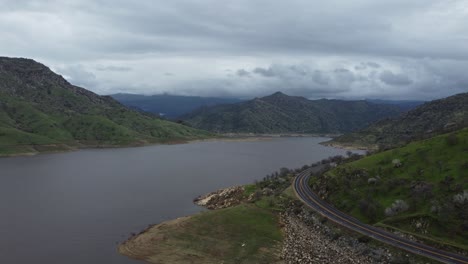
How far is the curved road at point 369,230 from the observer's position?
6988 centimetres

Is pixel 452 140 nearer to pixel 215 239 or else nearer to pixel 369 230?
pixel 369 230

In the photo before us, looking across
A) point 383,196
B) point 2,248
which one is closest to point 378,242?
point 383,196

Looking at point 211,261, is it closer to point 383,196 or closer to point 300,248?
point 300,248

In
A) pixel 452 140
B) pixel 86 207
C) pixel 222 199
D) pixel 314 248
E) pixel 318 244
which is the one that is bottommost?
pixel 314 248

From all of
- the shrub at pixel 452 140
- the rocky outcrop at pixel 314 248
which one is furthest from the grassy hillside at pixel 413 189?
the rocky outcrop at pixel 314 248

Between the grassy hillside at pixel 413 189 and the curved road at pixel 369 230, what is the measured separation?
295 centimetres

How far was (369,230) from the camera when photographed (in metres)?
85.4

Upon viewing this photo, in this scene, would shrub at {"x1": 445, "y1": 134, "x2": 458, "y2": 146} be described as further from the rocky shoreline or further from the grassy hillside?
the rocky shoreline

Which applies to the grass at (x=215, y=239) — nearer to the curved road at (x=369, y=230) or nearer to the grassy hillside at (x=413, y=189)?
the curved road at (x=369, y=230)

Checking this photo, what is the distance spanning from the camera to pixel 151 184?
16375 centimetres

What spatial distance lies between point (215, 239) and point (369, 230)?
1290 inches

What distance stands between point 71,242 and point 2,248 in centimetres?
1340

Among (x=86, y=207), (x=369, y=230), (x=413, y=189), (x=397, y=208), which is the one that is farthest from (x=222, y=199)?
(x=413, y=189)

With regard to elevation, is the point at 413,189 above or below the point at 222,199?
above
